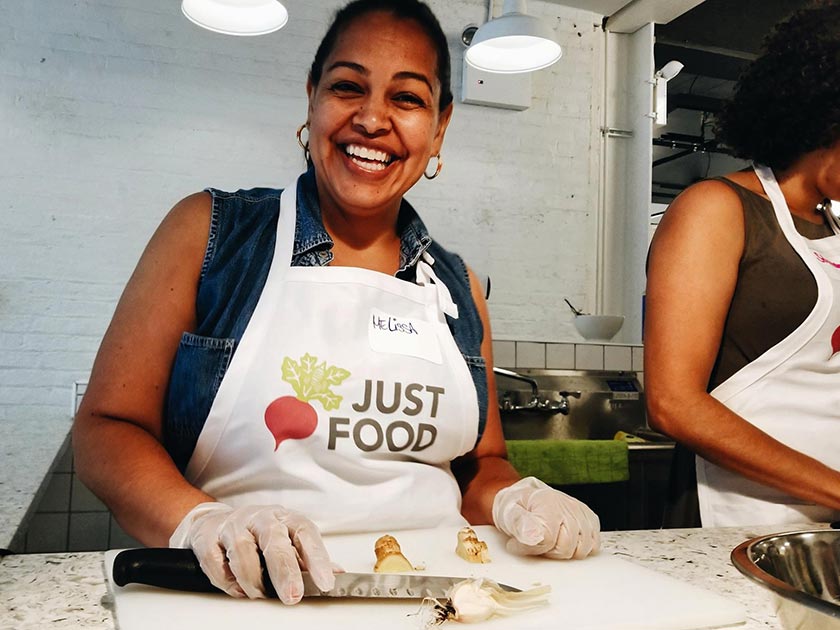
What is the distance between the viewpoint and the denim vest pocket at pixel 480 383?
4.03ft

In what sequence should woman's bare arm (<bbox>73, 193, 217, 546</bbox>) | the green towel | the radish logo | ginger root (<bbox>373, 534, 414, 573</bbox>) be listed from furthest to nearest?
the green towel
the radish logo
woman's bare arm (<bbox>73, 193, 217, 546</bbox>)
ginger root (<bbox>373, 534, 414, 573</bbox>)

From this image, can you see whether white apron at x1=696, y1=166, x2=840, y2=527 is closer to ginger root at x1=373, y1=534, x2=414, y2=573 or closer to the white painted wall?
ginger root at x1=373, y1=534, x2=414, y2=573

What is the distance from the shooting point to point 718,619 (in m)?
0.70

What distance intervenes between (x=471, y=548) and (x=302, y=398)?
1.08 ft

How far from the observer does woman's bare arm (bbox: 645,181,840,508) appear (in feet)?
3.90

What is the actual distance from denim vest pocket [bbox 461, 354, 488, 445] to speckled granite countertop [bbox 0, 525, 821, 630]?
0.28m

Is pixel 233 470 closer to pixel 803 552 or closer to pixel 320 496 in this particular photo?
pixel 320 496

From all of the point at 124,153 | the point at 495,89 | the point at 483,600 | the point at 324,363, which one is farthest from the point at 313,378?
the point at 495,89

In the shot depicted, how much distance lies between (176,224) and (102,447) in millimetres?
360

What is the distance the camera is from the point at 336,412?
1.04 metres

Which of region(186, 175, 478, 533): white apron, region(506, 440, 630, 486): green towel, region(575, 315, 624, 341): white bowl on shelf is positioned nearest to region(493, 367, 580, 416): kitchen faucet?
region(506, 440, 630, 486): green towel

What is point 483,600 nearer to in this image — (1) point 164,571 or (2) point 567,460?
(1) point 164,571

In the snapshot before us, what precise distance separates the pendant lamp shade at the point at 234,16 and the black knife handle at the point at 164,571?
2055 millimetres

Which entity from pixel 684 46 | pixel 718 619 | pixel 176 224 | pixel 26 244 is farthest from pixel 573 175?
pixel 718 619
